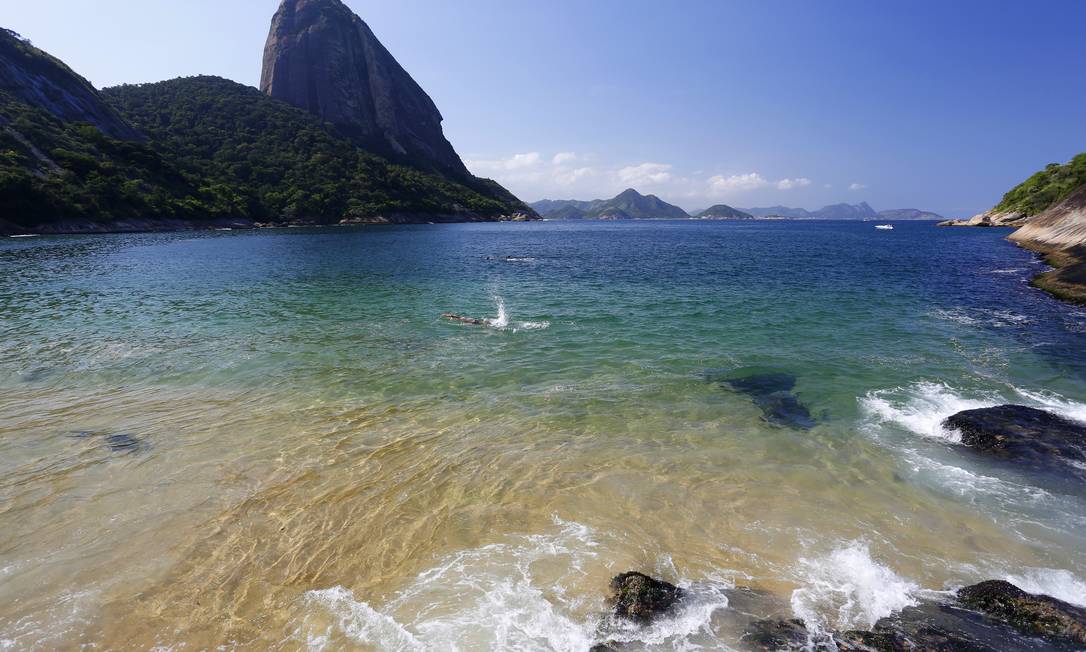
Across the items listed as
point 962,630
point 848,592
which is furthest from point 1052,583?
point 848,592

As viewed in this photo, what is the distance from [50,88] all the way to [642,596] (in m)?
157

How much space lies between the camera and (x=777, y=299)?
102 ft

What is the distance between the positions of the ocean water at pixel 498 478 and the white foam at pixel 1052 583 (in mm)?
43

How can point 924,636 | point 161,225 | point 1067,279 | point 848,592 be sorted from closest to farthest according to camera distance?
point 924,636 → point 848,592 → point 1067,279 → point 161,225

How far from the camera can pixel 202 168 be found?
123125 mm

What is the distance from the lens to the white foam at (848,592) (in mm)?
6523

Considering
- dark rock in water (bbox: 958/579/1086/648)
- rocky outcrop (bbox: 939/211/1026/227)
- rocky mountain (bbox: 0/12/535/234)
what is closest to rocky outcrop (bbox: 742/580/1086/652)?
dark rock in water (bbox: 958/579/1086/648)

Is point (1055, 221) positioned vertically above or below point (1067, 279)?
above

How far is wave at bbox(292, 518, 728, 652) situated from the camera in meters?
6.16

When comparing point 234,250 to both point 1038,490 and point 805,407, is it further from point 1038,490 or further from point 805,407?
point 1038,490

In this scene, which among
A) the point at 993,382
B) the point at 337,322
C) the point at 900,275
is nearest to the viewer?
the point at 993,382

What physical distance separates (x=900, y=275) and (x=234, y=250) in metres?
74.7

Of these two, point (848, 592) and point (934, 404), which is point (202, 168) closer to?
point (934, 404)

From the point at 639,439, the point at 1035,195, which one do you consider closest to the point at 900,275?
the point at 639,439
